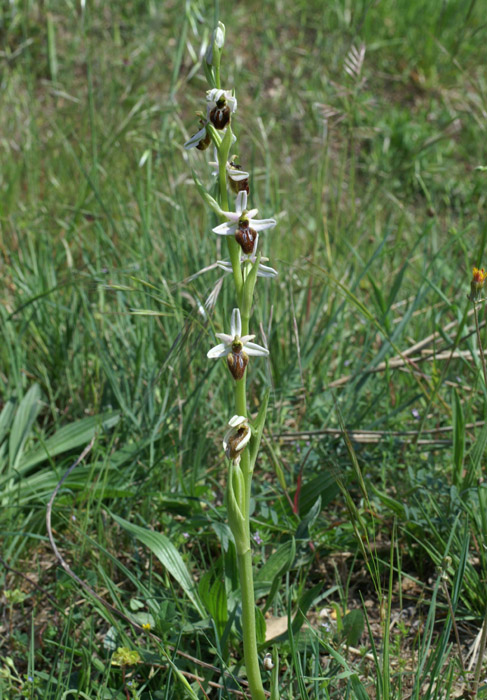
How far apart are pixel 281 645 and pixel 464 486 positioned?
2.12 feet

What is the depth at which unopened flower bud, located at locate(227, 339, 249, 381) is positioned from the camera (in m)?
1.26

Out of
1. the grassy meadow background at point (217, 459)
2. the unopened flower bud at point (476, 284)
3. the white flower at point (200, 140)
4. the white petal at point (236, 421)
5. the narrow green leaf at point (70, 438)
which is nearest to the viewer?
the white petal at point (236, 421)

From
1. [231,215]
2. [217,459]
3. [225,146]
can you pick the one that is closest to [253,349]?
[231,215]

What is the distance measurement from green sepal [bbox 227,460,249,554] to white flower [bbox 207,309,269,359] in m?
0.22

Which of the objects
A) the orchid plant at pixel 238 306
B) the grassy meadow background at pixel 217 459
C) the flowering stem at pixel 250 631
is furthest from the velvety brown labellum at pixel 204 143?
the flowering stem at pixel 250 631

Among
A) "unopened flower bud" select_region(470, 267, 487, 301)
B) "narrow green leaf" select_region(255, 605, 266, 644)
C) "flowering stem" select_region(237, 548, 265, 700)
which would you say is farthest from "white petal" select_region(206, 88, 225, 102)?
"narrow green leaf" select_region(255, 605, 266, 644)

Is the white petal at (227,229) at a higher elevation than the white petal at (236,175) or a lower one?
lower

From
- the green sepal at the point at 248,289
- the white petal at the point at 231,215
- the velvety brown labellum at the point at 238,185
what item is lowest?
the green sepal at the point at 248,289

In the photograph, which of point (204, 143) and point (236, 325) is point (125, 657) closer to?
point (236, 325)

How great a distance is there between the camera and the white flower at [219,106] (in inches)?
49.1

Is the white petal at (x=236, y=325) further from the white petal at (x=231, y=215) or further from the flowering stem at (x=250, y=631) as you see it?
the flowering stem at (x=250, y=631)

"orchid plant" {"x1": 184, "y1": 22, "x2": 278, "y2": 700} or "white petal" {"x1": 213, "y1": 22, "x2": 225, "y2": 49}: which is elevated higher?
"white petal" {"x1": 213, "y1": 22, "x2": 225, "y2": 49}

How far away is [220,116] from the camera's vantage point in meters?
1.27

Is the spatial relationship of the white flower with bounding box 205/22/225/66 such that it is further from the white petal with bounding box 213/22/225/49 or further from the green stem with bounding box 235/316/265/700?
the green stem with bounding box 235/316/265/700
